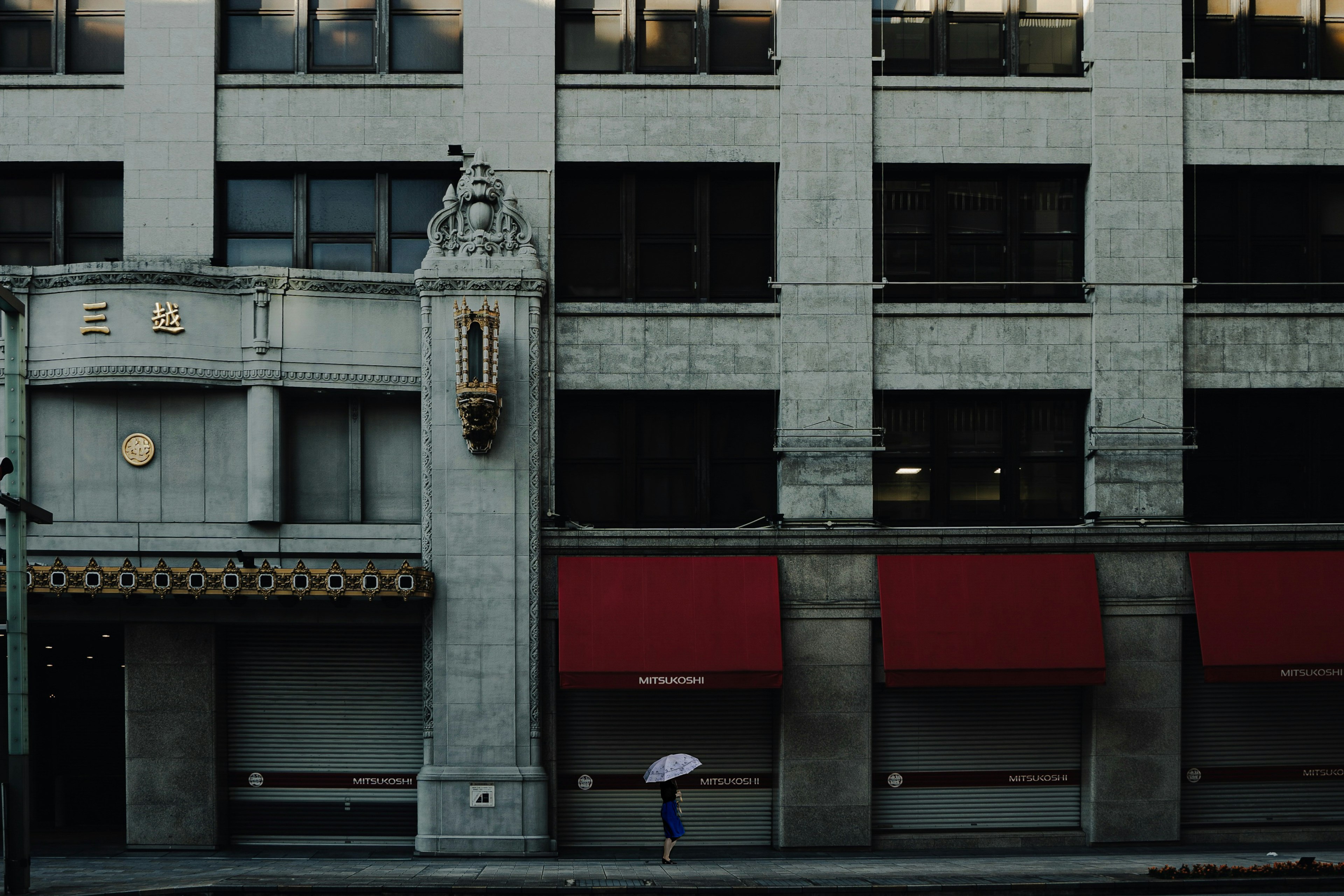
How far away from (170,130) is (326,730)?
11190mm

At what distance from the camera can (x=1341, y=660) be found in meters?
21.6

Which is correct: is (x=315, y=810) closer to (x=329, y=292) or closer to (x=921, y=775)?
(x=329, y=292)

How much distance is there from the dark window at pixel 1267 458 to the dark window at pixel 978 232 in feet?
11.8

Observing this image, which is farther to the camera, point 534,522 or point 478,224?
point 478,224

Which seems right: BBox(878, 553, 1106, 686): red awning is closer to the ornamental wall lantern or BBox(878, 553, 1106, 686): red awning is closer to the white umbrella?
the white umbrella

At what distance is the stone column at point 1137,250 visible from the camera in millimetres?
22594

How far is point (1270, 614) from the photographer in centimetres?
2191

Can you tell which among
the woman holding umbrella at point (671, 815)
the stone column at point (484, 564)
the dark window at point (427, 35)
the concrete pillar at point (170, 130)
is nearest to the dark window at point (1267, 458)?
the woman holding umbrella at point (671, 815)

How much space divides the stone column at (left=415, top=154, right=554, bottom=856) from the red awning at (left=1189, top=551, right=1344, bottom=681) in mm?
11893

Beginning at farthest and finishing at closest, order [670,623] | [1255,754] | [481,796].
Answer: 1. [1255,754]
2. [670,623]
3. [481,796]

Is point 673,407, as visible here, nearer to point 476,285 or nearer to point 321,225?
point 476,285

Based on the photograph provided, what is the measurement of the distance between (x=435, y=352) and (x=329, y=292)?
2.20 meters

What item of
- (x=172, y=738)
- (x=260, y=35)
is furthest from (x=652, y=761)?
(x=260, y=35)

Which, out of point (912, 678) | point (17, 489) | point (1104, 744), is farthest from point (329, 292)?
point (1104, 744)
